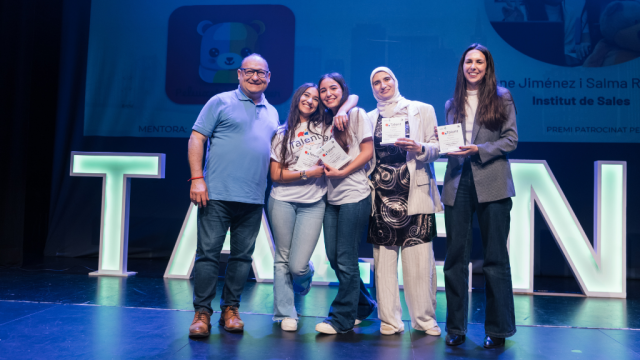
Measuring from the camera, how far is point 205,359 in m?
2.10

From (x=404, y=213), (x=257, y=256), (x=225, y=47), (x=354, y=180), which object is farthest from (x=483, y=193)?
(x=225, y=47)

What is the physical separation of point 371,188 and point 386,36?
259cm

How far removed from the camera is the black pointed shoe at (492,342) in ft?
7.84

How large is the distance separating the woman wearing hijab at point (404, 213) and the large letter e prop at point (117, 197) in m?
2.32

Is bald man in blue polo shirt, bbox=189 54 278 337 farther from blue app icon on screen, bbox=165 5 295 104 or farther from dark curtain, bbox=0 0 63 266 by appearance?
dark curtain, bbox=0 0 63 266

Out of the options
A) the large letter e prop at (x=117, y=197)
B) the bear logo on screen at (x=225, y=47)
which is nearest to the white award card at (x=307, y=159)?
the large letter e prop at (x=117, y=197)

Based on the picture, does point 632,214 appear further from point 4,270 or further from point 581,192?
point 4,270

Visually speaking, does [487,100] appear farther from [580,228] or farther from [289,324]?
[580,228]

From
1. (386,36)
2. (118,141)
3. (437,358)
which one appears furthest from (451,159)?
(118,141)

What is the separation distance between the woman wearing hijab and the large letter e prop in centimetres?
232

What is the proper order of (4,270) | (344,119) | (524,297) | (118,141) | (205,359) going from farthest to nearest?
1. (118,141)
2. (4,270)
3. (524,297)
4. (344,119)
5. (205,359)

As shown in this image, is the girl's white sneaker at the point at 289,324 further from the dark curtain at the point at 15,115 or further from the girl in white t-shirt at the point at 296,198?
the dark curtain at the point at 15,115

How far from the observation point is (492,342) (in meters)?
2.40

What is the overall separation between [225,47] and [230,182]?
2812 mm
